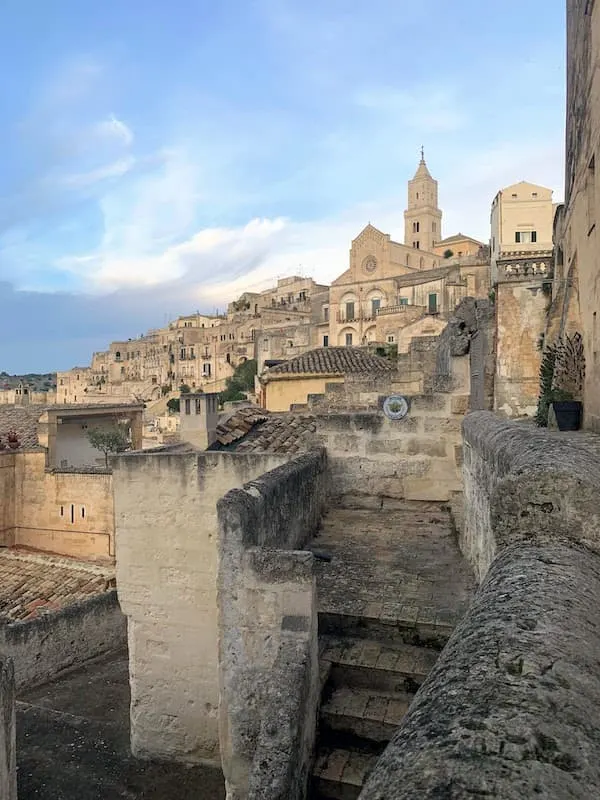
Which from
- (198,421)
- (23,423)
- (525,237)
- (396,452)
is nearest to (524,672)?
(396,452)

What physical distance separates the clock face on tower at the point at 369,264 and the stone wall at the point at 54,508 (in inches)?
2084

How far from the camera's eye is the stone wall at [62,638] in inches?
370

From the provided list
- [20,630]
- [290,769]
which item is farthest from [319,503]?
[20,630]

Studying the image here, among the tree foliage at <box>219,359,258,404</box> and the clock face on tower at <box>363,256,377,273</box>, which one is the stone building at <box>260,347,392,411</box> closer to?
the tree foliage at <box>219,359,258,404</box>

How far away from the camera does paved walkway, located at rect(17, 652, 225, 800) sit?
634 cm

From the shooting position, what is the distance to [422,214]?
8856 cm

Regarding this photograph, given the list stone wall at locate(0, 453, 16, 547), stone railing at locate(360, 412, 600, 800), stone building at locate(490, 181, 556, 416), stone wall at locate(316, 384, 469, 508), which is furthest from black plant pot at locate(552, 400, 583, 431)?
stone wall at locate(0, 453, 16, 547)

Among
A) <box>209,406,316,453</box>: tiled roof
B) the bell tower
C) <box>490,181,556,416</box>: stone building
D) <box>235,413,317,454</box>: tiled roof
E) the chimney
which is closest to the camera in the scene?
<box>235,413,317,454</box>: tiled roof

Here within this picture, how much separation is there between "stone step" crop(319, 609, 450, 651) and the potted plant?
11.8 ft

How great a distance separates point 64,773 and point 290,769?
507 cm

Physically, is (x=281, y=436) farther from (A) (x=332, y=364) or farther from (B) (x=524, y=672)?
(A) (x=332, y=364)

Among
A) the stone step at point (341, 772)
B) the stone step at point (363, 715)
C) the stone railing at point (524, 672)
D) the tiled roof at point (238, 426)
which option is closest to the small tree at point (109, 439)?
the tiled roof at point (238, 426)

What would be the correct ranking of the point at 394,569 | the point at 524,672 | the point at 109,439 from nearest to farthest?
1. the point at 524,672
2. the point at 394,569
3. the point at 109,439

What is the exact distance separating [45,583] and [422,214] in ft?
282
